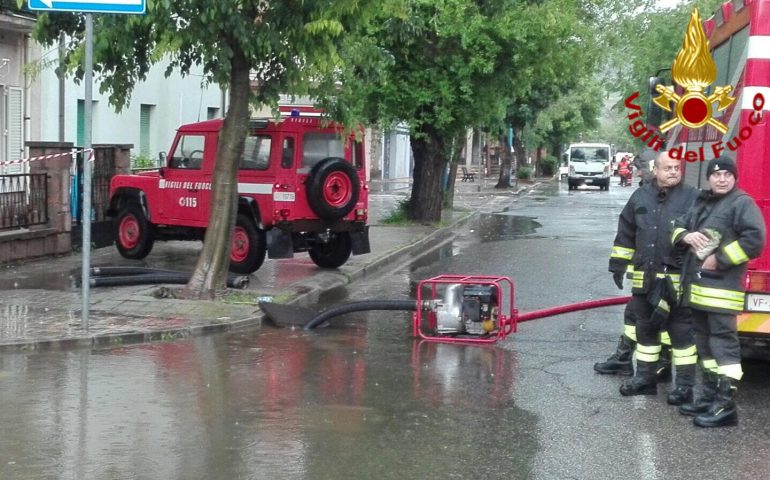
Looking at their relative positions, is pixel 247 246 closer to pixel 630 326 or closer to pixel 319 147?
pixel 319 147

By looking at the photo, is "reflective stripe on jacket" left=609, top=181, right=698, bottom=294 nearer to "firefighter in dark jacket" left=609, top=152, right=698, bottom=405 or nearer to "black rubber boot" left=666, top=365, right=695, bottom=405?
"firefighter in dark jacket" left=609, top=152, right=698, bottom=405

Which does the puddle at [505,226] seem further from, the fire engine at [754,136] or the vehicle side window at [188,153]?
the fire engine at [754,136]

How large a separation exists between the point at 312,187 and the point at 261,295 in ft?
7.35

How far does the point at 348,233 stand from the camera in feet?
54.4

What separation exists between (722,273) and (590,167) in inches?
2001

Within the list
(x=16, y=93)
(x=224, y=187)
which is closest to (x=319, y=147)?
(x=224, y=187)

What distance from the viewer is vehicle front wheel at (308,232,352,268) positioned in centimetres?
1670

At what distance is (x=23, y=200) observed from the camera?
1639 centimetres

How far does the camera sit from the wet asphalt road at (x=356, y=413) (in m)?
6.63

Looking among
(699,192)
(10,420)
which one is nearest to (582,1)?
(699,192)

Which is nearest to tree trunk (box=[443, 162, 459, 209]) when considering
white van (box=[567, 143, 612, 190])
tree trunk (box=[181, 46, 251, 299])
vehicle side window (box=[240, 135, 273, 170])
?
vehicle side window (box=[240, 135, 273, 170])

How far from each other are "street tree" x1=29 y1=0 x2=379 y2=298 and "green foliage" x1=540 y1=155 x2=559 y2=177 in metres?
69.5

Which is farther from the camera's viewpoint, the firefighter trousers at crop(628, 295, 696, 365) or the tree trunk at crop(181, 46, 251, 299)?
the tree trunk at crop(181, 46, 251, 299)

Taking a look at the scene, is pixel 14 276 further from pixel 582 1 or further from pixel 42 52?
pixel 582 1
